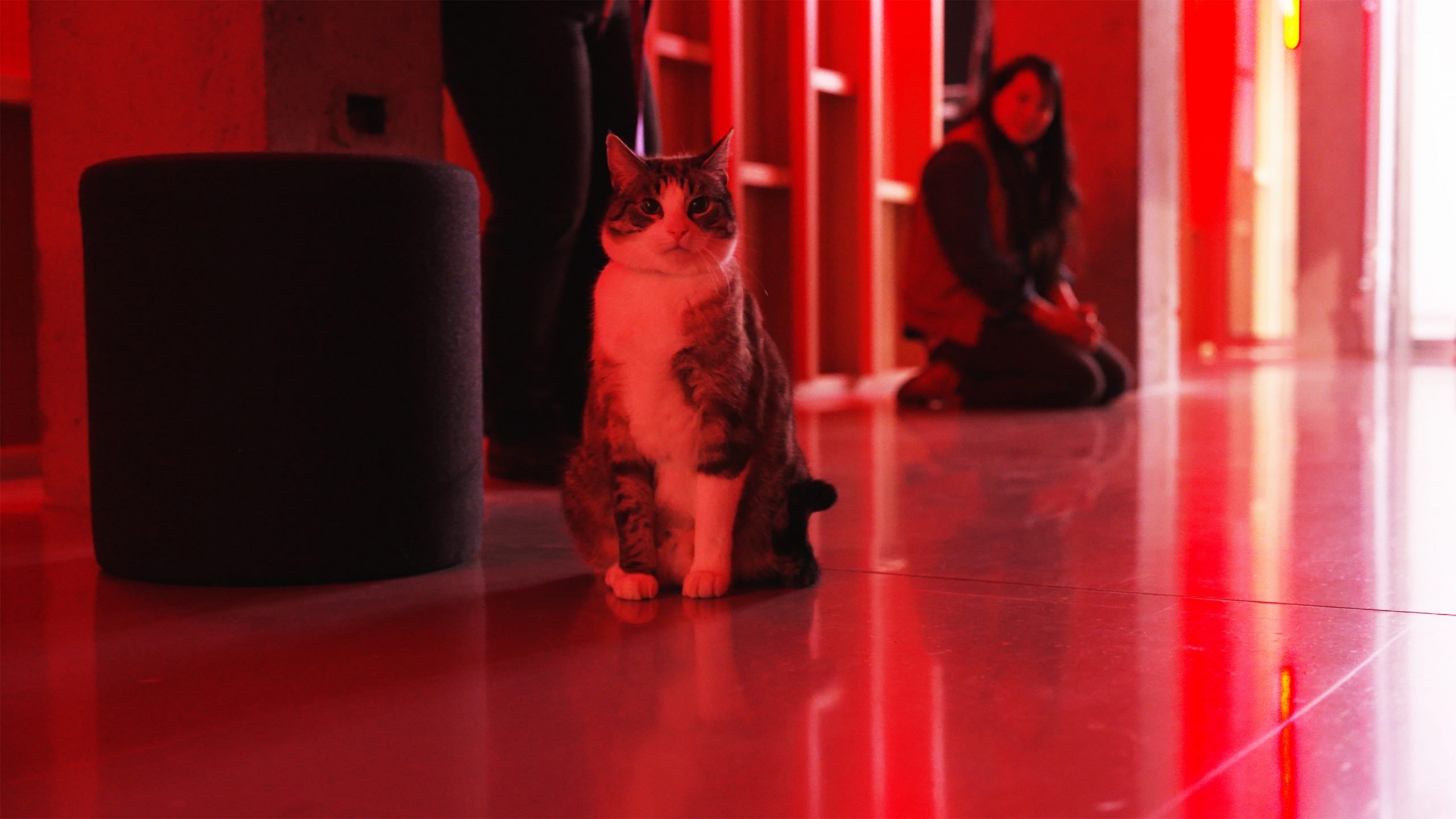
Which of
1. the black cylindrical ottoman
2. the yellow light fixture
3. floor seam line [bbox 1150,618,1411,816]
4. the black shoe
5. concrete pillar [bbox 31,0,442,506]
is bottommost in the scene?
floor seam line [bbox 1150,618,1411,816]

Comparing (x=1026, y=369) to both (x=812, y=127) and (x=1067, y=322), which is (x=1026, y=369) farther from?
(x=812, y=127)

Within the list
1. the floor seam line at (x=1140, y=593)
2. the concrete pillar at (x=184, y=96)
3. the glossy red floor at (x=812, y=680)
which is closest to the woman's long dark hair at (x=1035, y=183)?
the glossy red floor at (x=812, y=680)

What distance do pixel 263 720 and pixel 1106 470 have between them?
2.04m

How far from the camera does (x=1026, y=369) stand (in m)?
4.40

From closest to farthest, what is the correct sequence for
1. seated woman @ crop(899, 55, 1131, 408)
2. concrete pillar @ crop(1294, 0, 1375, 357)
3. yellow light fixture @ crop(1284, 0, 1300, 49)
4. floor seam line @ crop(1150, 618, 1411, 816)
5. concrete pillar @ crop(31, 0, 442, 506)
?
floor seam line @ crop(1150, 618, 1411, 816) < concrete pillar @ crop(31, 0, 442, 506) < yellow light fixture @ crop(1284, 0, 1300, 49) < seated woman @ crop(899, 55, 1131, 408) < concrete pillar @ crop(1294, 0, 1375, 357)

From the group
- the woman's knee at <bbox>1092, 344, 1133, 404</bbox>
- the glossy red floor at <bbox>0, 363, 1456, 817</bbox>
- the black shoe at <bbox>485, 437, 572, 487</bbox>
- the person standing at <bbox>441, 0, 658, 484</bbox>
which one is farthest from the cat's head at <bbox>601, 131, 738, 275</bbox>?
the woman's knee at <bbox>1092, 344, 1133, 404</bbox>

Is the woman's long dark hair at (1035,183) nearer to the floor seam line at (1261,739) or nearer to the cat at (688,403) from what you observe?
the cat at (688,403)

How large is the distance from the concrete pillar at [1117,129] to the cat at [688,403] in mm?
3530

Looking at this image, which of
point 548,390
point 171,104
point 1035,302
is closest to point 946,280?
point 1035,302

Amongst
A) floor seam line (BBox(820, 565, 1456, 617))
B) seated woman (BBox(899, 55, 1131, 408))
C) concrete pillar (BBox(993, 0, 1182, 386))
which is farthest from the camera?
concrete pillar (BBox(993, 0, 1182, 386))

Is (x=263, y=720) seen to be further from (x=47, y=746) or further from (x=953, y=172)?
(x=953, y=172)

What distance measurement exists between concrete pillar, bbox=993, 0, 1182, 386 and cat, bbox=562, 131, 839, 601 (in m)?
3.53

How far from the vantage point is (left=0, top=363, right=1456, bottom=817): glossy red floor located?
1.01 metres

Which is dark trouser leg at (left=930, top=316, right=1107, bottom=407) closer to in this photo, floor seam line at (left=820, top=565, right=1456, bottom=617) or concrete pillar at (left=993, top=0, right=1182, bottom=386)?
concrete pillar at (left=993, top=0, right=1182, bottom=386)
